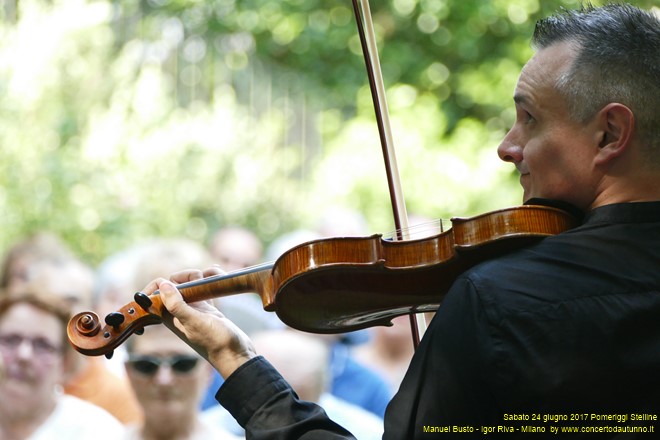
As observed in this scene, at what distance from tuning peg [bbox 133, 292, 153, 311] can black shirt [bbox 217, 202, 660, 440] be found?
650 millimetres

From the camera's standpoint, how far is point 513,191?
8.46 m

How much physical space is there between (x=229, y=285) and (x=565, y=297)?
0.78m

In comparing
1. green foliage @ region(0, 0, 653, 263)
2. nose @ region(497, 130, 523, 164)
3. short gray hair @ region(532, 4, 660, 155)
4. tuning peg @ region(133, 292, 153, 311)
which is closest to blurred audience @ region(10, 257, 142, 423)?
tuning peg @ region(133, 292, 153, 311)

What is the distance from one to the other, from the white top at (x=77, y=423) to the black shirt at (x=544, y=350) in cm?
246

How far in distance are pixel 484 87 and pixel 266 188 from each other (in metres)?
2.28

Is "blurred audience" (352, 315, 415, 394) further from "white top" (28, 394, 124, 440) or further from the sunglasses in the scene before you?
"white top" (28, 394, 124, 440)

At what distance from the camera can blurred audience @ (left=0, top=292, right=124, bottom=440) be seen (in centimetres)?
391

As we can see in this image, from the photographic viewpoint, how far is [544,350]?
5.00 feet

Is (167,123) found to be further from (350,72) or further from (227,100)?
(350,72)

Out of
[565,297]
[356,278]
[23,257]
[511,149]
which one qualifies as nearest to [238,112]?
[23,257]

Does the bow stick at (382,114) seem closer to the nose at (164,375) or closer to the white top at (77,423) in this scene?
the nose at (164,375)

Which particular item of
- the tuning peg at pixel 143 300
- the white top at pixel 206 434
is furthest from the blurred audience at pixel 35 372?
the tuning peg at pixel 143 300

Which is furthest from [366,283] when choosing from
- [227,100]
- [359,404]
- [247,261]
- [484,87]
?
[227,100]

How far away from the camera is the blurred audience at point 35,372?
3.91 metres
